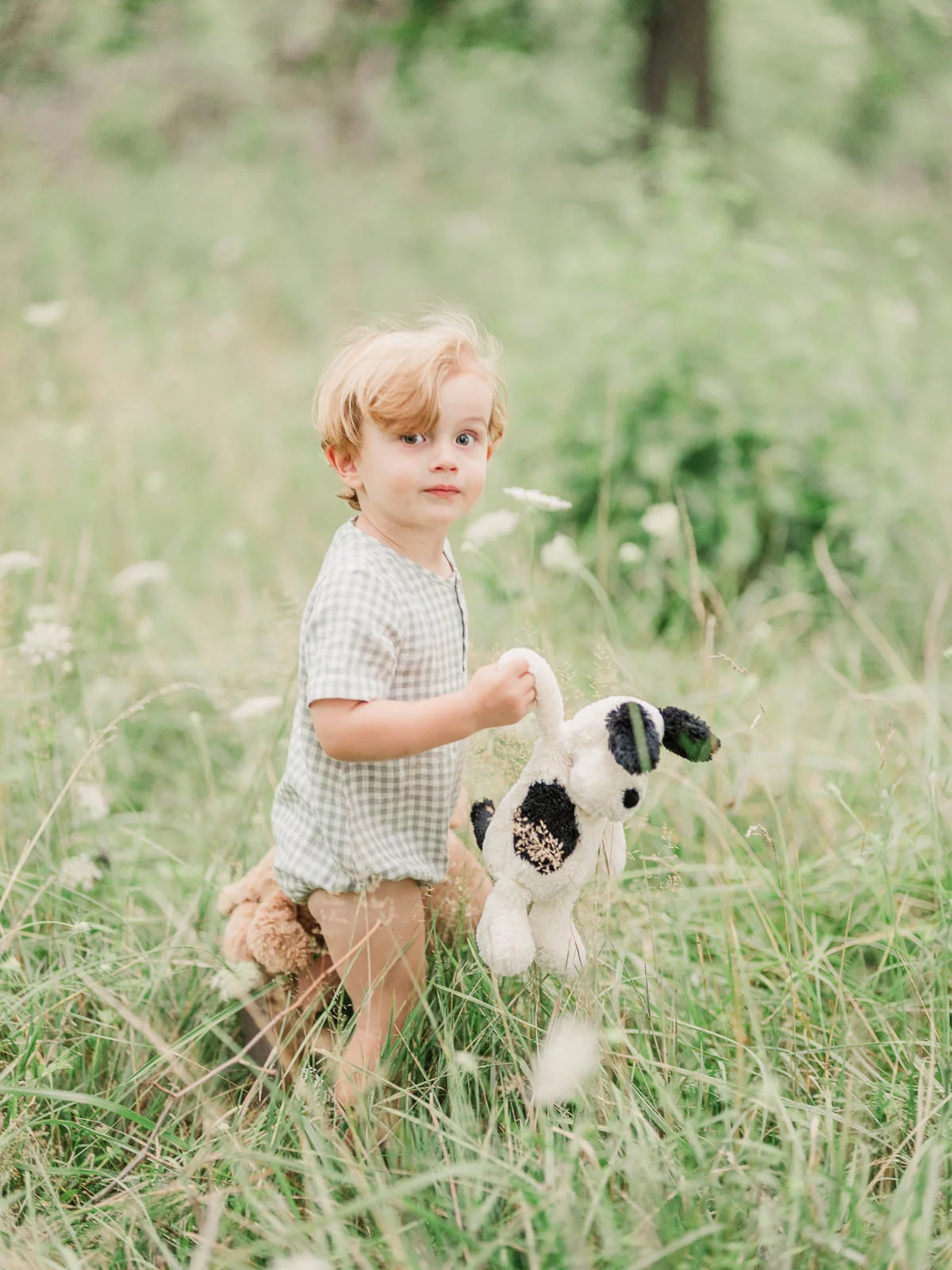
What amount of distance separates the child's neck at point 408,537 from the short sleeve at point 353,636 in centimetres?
9

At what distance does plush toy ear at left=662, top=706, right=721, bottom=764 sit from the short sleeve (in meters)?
0.36

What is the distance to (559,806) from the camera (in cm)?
137

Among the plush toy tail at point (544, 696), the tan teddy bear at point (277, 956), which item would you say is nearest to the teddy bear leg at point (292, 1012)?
the tan teddy bear at point (277, 956)

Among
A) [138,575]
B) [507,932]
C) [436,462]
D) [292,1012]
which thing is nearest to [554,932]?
[507,932]

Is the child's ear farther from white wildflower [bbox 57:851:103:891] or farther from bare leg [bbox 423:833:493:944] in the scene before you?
white wildflower [bbox 57:851:103:891]

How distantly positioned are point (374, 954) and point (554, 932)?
0.26m

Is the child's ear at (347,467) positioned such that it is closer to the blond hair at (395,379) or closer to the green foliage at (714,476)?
the blond hair at (395,379)

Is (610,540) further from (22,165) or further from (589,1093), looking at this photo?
(22,165)

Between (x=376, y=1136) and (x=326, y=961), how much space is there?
33cm

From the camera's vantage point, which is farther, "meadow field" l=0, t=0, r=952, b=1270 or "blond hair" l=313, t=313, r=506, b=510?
"blond hair" l=313, t=313, r=506, b=510

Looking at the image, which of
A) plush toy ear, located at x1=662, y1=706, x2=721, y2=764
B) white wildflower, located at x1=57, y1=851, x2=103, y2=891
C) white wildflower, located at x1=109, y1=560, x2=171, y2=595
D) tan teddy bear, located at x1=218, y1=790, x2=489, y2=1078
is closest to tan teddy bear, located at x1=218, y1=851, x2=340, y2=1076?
tan teddy bear, located at x1=218, y1=790, x2=489, y2=1078

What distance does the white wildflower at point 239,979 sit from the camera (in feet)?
5.40

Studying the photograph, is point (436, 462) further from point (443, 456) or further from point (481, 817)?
point (481, 817)

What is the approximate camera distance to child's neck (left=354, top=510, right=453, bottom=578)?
1.50 m
